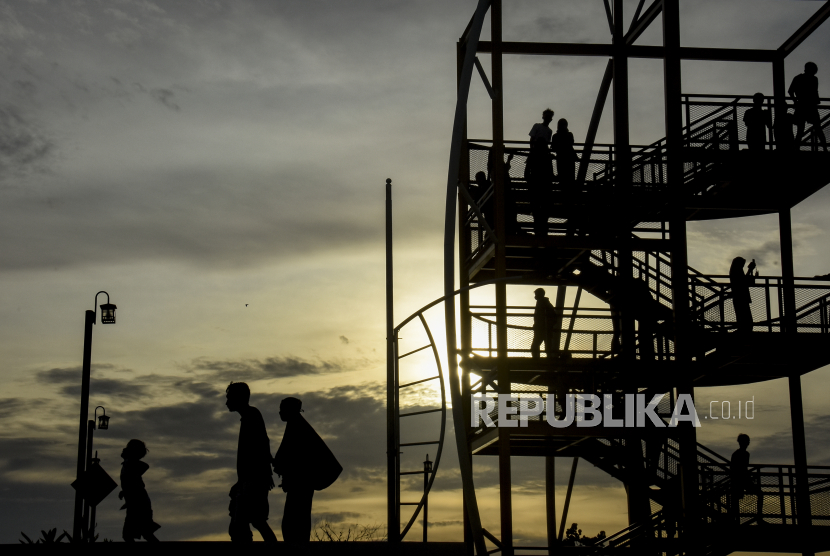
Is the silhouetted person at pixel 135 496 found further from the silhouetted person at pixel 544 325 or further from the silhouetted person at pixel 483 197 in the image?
the silhouetted person at pixel 483 197

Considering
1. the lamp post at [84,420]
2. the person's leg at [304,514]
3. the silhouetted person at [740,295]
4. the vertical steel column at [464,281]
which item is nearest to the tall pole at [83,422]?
the lamp post at [84,420]

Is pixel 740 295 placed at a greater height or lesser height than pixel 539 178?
lesser

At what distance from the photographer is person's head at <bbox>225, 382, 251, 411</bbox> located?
39.2 feet

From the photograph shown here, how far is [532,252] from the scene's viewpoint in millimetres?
25453

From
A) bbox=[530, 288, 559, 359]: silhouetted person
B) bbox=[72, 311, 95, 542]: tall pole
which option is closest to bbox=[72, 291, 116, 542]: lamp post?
bbox=[72, 311, 95, 542]: tall pole

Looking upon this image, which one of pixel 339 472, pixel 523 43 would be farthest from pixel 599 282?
pixel 339 472

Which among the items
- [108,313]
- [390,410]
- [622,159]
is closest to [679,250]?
[622,159]

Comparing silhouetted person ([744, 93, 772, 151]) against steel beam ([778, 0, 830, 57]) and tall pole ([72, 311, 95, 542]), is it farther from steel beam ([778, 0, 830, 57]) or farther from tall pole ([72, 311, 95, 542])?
tall pole ([72, 311, 95, 542])

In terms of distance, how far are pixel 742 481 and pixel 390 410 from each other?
9.12 m

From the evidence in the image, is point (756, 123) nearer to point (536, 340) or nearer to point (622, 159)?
point (622, 159)

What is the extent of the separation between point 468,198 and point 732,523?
9044mm

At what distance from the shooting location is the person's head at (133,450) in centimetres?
1366

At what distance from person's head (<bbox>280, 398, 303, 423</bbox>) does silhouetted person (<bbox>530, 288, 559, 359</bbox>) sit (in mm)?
11801

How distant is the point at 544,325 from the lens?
936 inches
